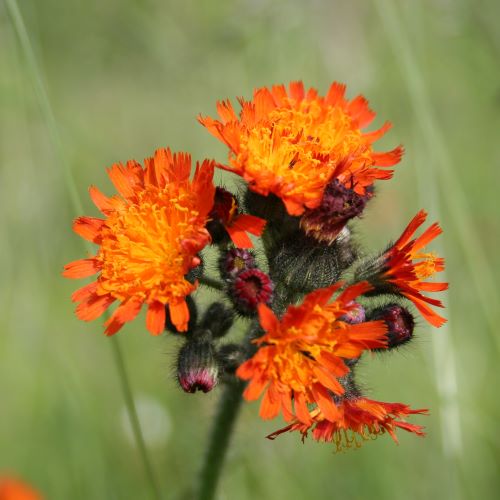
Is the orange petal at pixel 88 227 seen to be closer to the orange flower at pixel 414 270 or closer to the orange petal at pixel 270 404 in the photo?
the orange petal at pixel 270 404

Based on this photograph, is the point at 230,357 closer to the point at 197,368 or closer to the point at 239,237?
the point at 197,368

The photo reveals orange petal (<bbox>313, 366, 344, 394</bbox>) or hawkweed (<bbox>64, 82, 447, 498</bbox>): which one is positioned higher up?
hawkweed (<bbox>64, 82, 447, 498</bbox>)

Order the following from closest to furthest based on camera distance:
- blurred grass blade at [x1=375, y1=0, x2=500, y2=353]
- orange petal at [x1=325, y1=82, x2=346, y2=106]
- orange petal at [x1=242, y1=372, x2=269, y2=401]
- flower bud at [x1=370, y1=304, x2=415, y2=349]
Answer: orange petal at [x1=242, y1=372, x2=269, y2=401] < flower bud at [x1=370, y1=304, x2=415, y2=349] < orange petal at [x1=325, y1=82, x2=346, y2=106] < blurred grass blade at [x1=375, y1=0, x2=500, y2=353]

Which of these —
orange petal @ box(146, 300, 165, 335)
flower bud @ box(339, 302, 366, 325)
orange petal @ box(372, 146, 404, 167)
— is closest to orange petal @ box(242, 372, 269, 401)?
orange petal @ box(146, 300, 165, 335)

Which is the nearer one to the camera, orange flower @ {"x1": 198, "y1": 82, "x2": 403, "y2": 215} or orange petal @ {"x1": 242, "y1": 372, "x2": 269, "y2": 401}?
orange petal @ {"x1": 242, "y1": 372, "x2": 269, "y2": 401}

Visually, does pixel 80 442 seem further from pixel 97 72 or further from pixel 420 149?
pixel 97 72

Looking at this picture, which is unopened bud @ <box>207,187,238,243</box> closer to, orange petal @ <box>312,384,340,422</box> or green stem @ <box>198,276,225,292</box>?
green stem @ <box>198,276,225,292</box>

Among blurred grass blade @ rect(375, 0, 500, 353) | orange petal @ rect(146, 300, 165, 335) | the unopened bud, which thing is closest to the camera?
orange petal @ rect(146, 300, 165, 335)

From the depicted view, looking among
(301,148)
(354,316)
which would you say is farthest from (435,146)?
(354,316)
